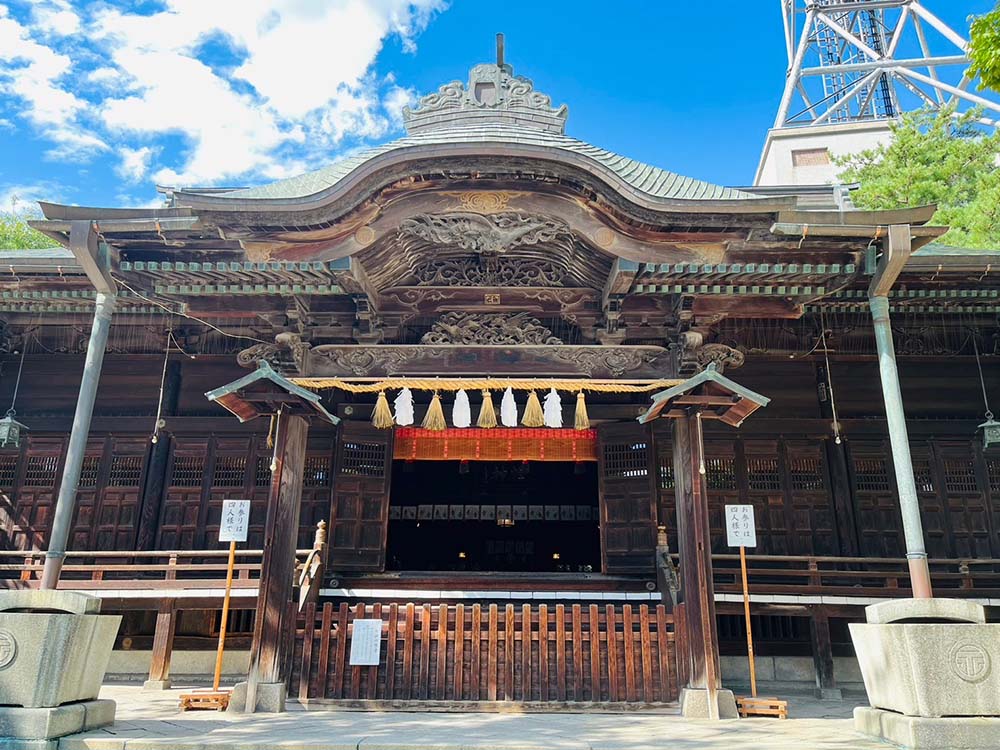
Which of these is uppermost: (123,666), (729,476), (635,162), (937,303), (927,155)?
(927,155)

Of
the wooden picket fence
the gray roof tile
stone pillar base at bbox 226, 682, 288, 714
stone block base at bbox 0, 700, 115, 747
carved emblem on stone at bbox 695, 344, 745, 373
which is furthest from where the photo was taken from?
carved emblem on stone at bbox 695, 344, 745, 373

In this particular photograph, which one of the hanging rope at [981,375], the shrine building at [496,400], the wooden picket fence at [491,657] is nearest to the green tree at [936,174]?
the hanging rope at [981,375]

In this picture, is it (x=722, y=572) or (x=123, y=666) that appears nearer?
(x=722, y=572)

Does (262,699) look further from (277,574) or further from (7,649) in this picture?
(7,649)

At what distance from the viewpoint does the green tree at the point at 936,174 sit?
53.7ft

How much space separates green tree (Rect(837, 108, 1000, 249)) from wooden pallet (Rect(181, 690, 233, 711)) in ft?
56.7

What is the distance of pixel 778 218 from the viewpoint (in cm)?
775

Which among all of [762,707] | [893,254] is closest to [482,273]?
[893,254]

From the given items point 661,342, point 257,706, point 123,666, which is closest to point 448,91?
point 661,342

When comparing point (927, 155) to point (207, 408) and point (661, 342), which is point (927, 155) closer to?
point (661, 342)

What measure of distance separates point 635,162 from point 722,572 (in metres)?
6.20

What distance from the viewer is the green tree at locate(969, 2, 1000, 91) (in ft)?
22.5

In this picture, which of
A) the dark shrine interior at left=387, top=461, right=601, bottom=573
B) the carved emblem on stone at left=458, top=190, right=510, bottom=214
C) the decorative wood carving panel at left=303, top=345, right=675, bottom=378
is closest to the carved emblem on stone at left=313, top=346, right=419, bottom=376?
the decorative wood carving panel at left=303, top=345, right=675, bottom=378

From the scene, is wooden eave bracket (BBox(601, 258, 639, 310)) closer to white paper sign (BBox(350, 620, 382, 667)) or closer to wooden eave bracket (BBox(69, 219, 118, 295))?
white paper sign (BBox(350, 620, 382, 667))
